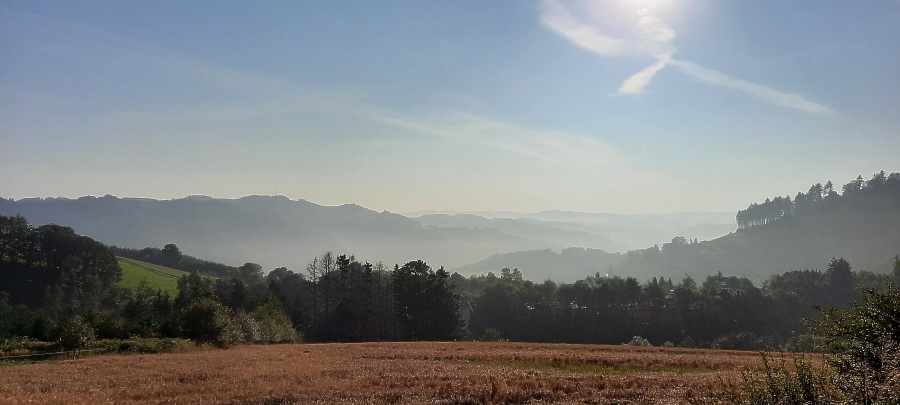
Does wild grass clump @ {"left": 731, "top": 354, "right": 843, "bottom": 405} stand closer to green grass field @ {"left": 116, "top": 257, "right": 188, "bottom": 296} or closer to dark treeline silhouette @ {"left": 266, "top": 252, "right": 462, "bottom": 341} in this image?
dark treeline silhouette @ {"left": 266, "top": 252, "right": 462, "bottom": 341}

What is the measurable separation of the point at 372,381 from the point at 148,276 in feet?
530

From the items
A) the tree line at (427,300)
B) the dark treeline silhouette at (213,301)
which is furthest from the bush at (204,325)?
the tree line at (427,300)

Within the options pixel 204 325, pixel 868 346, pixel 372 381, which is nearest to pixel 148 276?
pixel 204 325

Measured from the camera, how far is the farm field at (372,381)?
18.5 m

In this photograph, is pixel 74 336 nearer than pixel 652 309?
Yes

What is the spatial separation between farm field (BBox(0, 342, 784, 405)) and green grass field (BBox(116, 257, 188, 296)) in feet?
408

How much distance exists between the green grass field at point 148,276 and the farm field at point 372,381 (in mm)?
124243

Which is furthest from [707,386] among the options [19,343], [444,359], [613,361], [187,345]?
[19,343]

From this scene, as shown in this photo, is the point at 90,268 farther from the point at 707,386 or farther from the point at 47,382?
the point at 707,386

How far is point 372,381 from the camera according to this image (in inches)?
883

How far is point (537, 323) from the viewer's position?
124062 millimetres

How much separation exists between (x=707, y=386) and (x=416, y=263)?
85.3m

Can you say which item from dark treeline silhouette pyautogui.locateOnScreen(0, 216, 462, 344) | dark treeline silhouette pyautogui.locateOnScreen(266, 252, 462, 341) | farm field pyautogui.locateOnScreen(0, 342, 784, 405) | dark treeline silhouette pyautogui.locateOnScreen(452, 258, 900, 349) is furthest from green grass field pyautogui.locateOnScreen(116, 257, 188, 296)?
farm field pyautogui.locateOnScreen(0, 342, 784, 405)

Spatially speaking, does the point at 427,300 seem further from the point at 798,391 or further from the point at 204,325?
the point at 798,391
